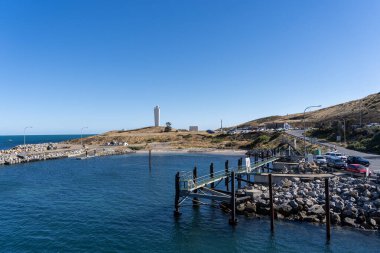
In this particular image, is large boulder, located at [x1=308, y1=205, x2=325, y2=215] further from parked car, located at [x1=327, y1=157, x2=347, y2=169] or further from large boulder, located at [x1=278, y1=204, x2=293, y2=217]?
parked car, located at [x1=327, y1=157, x2=347, y2=169]

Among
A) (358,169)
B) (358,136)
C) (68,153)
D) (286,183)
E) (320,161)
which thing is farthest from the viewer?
(68,153)

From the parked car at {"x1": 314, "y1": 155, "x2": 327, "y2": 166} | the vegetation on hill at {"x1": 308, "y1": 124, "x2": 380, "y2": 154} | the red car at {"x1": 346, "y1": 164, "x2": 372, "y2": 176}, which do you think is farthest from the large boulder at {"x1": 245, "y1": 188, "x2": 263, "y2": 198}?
the vegetation on hill at {"x1": 308, "y1": 124, "x2": 380, "y2": 154}

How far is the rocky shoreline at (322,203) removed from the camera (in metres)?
25.5

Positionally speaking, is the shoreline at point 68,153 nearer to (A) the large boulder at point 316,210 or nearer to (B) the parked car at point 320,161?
(B) the parked car at point 320,161

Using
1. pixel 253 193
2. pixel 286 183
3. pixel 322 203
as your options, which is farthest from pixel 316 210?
pixel 286 183

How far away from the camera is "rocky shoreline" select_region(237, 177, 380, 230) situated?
83.8ft

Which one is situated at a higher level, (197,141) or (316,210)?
(197,141)

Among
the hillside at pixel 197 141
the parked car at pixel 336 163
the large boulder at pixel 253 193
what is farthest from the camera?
the hillside at pixel 197 141

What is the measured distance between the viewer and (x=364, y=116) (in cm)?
10994

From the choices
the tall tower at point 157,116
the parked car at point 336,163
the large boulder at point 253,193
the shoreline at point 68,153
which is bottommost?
the large boulder at point 253,193

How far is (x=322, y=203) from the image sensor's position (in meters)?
28.0

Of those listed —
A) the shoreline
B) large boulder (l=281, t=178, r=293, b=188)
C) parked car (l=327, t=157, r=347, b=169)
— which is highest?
parked car (l=327, t=157, r=347, b=169)

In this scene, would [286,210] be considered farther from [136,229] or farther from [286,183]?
[136,229]

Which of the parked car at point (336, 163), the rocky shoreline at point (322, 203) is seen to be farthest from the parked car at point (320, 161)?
the rocky shoreline at point (322, 203)
